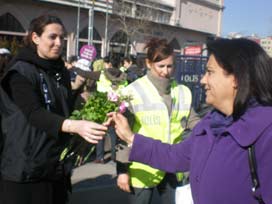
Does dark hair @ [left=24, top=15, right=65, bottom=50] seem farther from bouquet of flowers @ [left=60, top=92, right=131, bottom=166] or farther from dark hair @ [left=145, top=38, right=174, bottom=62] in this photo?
dark hair @ [left=145, top=38, right=174, bottom=62]

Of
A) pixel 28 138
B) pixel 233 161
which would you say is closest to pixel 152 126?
pixel 28 138

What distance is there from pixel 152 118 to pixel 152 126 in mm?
59

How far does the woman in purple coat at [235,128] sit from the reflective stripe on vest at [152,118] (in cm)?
107

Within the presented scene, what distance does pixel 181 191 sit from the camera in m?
2.93

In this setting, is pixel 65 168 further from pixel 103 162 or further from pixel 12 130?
pixel 103 162

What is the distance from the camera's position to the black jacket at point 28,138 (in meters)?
2.91

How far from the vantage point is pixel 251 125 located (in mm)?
2045

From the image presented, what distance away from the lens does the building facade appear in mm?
29766

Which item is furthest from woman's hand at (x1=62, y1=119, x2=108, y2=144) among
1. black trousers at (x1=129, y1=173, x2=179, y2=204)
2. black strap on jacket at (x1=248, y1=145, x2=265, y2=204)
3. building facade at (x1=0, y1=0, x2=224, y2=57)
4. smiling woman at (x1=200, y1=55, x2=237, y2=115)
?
building facade at (x1=0, y1=0, x2=224, y2=57)

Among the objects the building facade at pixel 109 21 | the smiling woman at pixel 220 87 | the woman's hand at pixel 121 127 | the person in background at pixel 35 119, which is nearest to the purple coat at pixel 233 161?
the smiling woman at pixel 220 87

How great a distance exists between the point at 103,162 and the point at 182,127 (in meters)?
4.70

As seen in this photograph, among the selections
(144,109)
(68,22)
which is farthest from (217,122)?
(68,22)

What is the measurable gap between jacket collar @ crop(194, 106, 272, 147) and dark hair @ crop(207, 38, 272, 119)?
3 cm

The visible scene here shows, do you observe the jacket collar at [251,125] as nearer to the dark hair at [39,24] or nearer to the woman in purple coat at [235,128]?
the woman in purple coat at [235,128]
